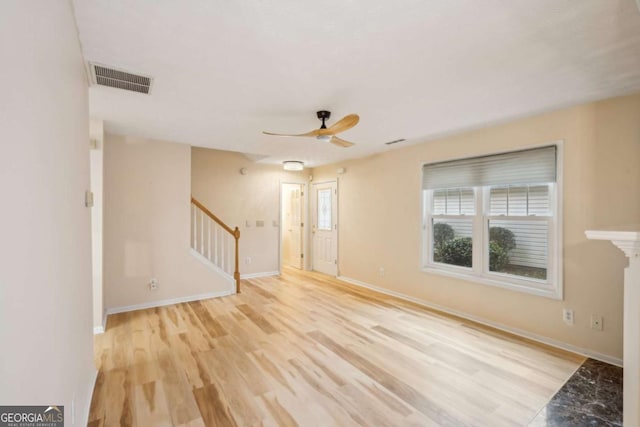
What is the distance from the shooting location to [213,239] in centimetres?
540

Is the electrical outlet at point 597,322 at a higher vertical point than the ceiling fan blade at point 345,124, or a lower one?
lower

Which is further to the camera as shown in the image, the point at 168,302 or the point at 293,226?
the point at 293,226

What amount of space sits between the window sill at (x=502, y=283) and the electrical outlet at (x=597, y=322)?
29 cm

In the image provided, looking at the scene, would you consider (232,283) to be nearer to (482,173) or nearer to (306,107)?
(306,107)

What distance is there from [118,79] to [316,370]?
2.96 metres

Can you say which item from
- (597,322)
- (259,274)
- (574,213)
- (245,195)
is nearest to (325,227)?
(259,274)

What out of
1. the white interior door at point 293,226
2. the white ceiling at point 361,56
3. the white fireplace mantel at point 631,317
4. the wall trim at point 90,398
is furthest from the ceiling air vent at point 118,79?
the white interior door at point 293,226

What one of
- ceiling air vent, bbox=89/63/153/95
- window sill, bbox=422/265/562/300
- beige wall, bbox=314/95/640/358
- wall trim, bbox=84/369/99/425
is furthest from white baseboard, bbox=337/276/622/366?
ceiling air vent, bbox=89/63/153/95

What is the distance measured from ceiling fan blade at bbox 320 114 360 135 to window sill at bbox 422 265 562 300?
2602 millimetres

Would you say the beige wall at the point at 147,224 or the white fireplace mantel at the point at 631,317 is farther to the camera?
the beige wall at the point at 147,224

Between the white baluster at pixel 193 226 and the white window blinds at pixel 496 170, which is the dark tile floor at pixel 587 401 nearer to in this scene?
the white window blinds at pixel 496 170

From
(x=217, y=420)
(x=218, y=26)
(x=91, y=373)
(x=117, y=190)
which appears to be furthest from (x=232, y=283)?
(x=218, y=26)

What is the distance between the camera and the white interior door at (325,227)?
6.11m

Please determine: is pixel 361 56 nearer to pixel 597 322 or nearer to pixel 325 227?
pixel 597 322
